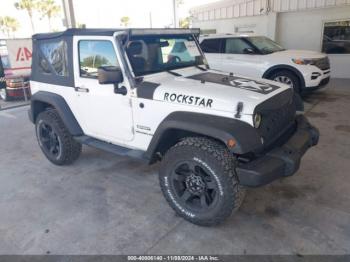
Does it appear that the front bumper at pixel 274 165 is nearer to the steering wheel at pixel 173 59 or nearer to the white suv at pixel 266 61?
the steering wheel at pixel 173 59

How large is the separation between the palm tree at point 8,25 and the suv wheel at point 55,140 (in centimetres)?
4550

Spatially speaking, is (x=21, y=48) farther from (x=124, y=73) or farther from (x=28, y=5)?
(x=28, y=5)

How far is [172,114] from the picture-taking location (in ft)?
9.05

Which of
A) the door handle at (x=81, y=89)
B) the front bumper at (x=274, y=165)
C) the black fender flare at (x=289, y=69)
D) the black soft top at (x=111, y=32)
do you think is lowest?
the front bumper at (x=274, y=165)

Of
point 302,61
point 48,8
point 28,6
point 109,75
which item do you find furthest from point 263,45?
point 28,6

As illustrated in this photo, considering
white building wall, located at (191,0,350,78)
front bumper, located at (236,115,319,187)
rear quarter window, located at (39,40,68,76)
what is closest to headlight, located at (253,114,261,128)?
front bumper, located at (236,115,319,187)

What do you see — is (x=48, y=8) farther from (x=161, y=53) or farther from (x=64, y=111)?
(x=161, y=53)

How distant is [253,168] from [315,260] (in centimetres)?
83

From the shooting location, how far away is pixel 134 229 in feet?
9.09

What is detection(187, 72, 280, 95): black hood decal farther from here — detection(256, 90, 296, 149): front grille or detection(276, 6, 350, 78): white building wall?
detection(276, 6, 350, 78): white building wall

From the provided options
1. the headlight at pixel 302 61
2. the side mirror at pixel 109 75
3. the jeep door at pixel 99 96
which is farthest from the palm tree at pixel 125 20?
the side mirror at pixel 109 75

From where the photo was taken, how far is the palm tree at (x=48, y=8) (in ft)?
116

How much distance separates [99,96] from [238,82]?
1.51m

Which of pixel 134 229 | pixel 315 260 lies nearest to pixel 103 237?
pixel 134 229
